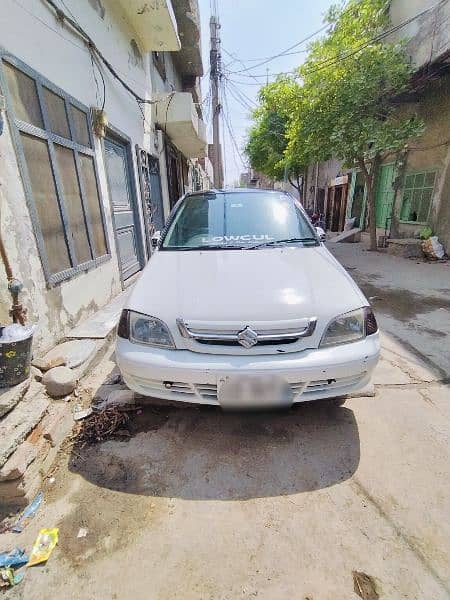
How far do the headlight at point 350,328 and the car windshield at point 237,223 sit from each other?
3.31ft

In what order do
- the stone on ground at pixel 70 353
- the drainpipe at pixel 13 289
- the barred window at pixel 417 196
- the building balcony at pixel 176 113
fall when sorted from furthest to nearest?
the barred window at pixel 417 196
the building balcony at pixel 176 113
the stone on ground at pixel 70 353
the drainpipe at pixel 13 289

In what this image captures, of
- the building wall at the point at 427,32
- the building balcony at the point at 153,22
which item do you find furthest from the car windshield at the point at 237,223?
the building wall at the point at 427,32

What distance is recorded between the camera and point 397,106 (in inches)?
378

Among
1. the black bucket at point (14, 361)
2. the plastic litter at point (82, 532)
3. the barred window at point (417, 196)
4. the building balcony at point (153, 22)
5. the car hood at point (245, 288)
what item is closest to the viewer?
the plastic litter at point (82, 532)

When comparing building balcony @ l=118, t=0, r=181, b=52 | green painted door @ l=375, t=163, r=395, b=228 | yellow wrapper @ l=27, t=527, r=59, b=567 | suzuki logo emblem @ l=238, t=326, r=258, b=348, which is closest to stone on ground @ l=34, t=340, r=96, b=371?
yellow wrapper @ l=27, t=527, r=59, b=567

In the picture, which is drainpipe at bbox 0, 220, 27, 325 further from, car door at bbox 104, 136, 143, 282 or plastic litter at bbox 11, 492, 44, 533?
car door at bbox 104, 136, 143, 282

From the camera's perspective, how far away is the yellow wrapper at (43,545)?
55.5 inches

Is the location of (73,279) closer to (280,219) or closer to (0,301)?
(0,301)

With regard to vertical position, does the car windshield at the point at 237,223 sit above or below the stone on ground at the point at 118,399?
above

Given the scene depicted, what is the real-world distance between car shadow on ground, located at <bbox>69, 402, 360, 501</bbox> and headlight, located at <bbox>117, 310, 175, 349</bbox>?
0.74 m

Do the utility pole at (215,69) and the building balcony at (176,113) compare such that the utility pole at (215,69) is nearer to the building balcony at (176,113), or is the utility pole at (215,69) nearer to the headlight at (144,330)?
the building balcony at (176,113)

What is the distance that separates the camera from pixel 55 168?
10.1 feet

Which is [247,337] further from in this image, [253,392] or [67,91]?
[67,91]

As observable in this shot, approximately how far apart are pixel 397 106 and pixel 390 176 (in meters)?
2.07
